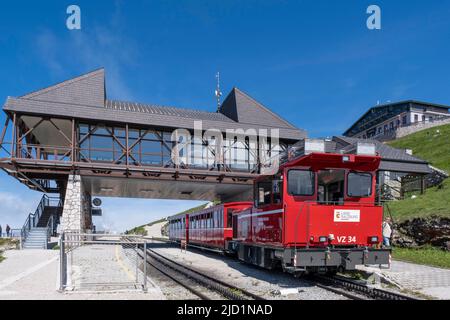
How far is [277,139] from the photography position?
92.6 ft

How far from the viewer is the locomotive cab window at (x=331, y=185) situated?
10992 millimetres

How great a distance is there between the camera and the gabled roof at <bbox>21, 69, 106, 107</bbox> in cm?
2436

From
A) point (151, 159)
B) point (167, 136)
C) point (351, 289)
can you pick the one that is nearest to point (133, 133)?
point (151, 159)

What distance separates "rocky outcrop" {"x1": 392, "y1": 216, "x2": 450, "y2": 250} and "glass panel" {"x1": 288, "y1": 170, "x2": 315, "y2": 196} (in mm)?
8624

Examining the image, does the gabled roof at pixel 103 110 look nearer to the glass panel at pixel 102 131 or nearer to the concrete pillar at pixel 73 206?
the glass panel at pixel 102 131

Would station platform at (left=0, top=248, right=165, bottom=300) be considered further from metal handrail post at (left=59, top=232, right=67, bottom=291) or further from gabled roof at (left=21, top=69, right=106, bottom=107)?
gabled roof at (left=21, top=69, right=106, bottom=107)

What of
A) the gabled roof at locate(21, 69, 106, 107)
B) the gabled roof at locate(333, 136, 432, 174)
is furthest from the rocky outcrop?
the gabled roof at locate(21, 69, 106, 107)

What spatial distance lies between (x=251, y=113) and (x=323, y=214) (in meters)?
20.1

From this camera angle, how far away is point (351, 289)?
980 centimetres

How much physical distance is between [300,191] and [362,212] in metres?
1.74

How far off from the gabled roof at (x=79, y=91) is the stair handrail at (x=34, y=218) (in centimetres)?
869

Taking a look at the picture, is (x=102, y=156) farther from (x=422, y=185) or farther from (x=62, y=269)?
(x=422, y=185)
